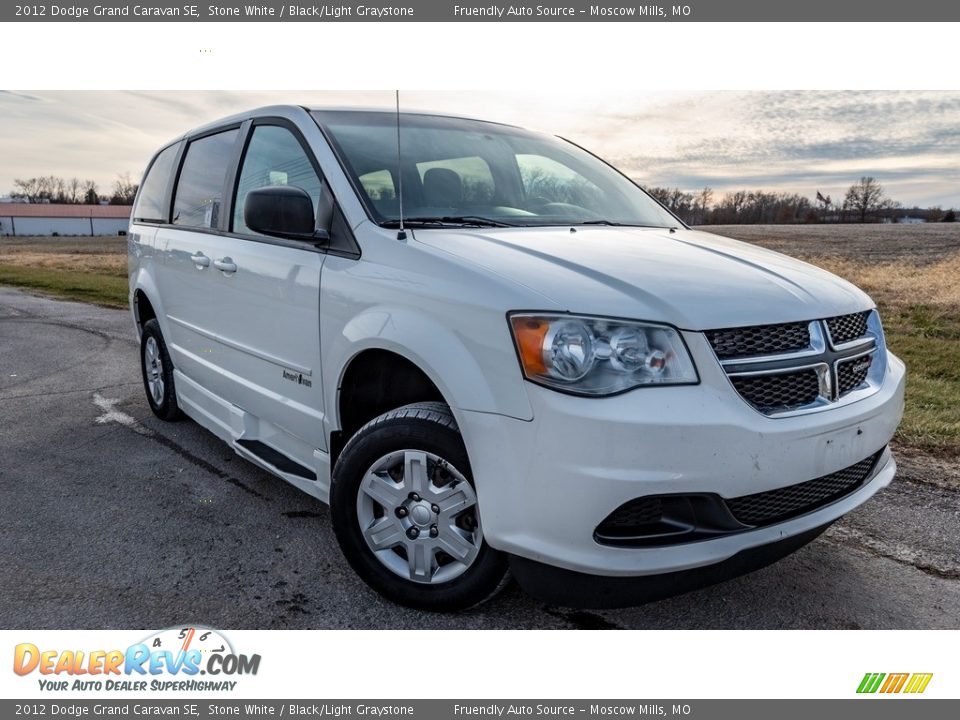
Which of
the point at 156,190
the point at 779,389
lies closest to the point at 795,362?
the point at 779,389

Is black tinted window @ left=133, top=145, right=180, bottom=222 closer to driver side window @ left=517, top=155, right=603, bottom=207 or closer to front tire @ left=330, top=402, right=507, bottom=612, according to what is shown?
driver side window @ left=517, top=155, right=603, bottom=207

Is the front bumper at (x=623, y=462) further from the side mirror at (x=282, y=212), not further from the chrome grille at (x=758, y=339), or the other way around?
the side mirror at (x=282, y=212)

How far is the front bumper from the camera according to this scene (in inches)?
84.8

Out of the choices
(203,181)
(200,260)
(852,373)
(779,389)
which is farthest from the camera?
(203,181)

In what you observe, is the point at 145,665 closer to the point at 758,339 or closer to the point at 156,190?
the point at 758,339

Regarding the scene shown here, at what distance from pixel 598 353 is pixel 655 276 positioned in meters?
0.44

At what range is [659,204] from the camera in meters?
4.10

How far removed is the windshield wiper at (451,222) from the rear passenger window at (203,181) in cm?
156

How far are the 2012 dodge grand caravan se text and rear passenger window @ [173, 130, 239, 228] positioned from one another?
38cm

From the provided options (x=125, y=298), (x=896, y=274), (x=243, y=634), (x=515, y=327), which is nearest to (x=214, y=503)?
(x=243, y=634)

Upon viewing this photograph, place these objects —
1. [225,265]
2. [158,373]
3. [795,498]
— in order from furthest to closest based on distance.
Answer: [158,373] < [225,265] < [795,498]

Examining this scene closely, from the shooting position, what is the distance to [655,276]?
98.5 inches

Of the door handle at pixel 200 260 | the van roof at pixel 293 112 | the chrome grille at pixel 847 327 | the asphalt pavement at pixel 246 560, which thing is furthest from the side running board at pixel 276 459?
the chrome grille at pixel 847 327

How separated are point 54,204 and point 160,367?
323 ft
